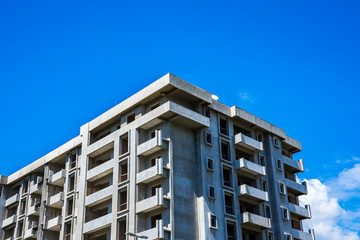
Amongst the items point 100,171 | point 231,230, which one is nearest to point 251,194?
point 231,230

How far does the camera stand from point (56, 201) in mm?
60562

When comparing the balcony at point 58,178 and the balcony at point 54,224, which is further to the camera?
the balcony at point 58,178

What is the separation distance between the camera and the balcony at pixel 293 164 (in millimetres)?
62469

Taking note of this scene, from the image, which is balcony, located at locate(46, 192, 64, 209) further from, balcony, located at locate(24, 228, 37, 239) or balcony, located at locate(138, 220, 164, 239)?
balcony, located at locate(138, 220, 164, 239)

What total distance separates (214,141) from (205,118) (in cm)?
333

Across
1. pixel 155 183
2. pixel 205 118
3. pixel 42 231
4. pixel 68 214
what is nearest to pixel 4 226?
pixel 42 231

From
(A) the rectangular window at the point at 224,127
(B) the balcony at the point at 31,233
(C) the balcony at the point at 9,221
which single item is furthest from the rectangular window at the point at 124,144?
(C) the balcony at the point at 9,221

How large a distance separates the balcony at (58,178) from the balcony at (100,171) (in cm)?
678

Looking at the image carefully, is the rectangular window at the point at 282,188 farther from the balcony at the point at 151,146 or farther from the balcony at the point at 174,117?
the balcony at the point at 151,146

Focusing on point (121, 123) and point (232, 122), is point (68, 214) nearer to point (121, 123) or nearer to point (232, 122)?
point (121, 123)

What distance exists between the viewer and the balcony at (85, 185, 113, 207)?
52.7 metres

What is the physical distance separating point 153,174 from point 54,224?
17697mm

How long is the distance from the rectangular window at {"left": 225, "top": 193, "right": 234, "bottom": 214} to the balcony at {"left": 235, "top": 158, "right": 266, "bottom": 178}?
3.37m

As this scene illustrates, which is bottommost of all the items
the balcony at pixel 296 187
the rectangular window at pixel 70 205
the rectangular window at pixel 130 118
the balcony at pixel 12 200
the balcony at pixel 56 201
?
the rectangular window at pixel 70 205
